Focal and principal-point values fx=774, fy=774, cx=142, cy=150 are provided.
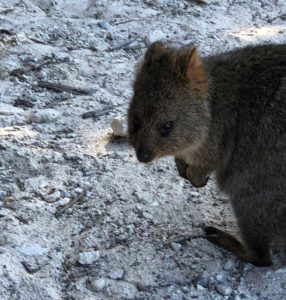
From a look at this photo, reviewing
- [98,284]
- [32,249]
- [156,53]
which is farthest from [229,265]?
[156,53]

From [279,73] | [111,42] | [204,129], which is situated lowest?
[111,42]

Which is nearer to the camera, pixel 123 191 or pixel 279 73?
pixel 279 73

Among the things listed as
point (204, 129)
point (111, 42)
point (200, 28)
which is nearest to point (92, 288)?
point (204, 129)

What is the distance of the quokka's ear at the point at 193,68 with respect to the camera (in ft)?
13.5

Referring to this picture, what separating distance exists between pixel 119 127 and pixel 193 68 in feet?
3.35

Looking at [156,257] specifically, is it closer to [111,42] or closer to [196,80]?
[196,80]

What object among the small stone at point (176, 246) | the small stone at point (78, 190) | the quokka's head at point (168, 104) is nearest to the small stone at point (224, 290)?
the small stone at point (176, 246)

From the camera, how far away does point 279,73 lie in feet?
13.3

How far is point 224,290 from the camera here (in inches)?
157

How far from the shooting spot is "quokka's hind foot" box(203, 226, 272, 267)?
407 centimetres

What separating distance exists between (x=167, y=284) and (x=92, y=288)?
15.5 inches

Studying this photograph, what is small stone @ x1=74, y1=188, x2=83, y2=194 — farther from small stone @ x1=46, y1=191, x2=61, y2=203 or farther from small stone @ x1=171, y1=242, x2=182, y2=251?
small stone @ x1=171, y1=242, x2=182, y2=251

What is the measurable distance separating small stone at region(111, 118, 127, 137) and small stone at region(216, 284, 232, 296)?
4.53 ft

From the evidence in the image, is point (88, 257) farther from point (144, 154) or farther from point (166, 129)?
point (166, 129)
